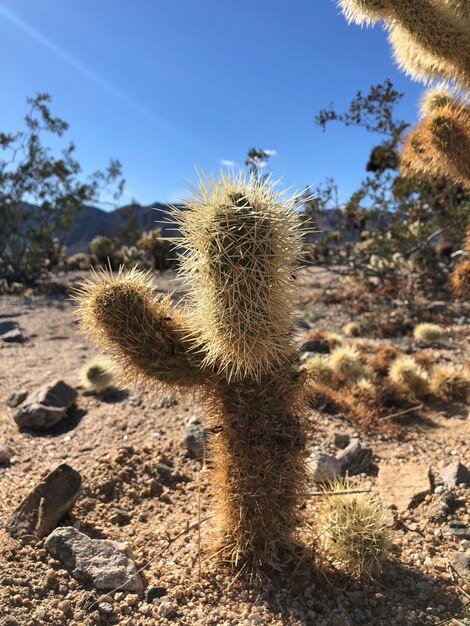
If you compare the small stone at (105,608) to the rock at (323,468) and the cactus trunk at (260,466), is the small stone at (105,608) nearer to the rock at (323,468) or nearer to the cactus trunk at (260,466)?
the cactus trunk at (260,466)

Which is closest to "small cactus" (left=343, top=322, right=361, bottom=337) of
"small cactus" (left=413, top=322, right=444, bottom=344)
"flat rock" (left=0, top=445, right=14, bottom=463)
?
"small cactus" (left=413, top=322, right=444, bottom=344)

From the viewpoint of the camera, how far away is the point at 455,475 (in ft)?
11.2

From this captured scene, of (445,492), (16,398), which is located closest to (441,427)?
(445,492)

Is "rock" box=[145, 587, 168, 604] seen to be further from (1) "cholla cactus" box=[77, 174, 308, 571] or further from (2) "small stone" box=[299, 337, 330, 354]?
(2) "small stone" box=[299, 337, 330, 354]

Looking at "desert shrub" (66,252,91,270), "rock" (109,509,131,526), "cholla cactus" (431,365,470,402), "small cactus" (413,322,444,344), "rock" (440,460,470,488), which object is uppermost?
"small cactus" (413,322,444,344)

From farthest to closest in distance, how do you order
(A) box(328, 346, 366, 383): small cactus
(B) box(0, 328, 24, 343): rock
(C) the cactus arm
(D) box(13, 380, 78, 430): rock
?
(B) box(0, 328, 24, 343): rock
(A) box(328, 346, 366, 383): small cactus
(D) box(13, 380, 78, 430): rock
(C) the cactus arm

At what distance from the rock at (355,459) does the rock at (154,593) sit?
177cm

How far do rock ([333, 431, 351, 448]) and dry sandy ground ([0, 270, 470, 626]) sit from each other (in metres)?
0.08

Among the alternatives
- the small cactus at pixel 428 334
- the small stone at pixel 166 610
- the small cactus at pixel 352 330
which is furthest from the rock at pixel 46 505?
the small cactus at pixel 352 330

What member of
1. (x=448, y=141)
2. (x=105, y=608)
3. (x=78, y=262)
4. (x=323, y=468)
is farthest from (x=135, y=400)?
(x=78, y=262)

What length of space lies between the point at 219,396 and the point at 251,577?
0.92 meters

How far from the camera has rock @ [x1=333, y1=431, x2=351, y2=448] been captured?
166 inches

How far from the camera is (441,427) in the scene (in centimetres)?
468

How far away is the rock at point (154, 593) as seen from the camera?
243 centimetres
